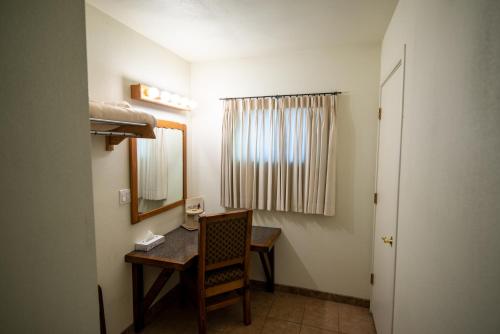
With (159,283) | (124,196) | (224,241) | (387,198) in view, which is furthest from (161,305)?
(387,198)

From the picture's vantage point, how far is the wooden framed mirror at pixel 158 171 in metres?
2.19

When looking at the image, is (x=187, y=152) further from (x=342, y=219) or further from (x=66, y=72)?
(x=66, y=72)

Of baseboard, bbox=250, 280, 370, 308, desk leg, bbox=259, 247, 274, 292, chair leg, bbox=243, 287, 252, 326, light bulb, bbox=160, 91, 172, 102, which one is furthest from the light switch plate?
baseboard, bbox=250, 280, 370, 308

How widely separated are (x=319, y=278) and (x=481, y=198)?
2.34 m

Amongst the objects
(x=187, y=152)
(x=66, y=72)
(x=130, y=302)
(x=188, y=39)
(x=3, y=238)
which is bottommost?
(x=130, y=302)

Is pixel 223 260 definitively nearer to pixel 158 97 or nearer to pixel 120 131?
pixel 120 131

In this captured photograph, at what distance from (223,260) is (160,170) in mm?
1115

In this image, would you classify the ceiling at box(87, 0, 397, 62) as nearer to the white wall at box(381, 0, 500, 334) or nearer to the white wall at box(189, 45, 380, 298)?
the white wall at box(189, 45, 380, 298)

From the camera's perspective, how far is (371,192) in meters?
2.46

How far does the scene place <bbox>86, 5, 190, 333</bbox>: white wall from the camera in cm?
183

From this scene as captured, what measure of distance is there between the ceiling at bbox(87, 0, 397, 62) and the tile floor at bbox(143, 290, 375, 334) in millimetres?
2639

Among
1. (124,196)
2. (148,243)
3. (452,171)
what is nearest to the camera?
(452,171)

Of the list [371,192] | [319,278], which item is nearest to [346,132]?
[371,192]

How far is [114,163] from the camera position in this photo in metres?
1.99
